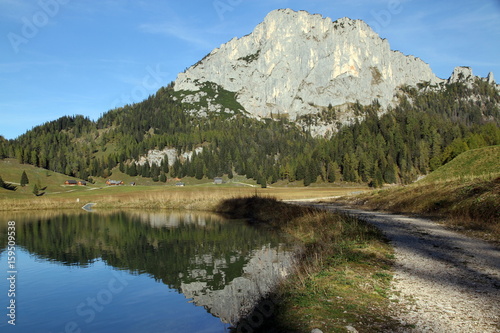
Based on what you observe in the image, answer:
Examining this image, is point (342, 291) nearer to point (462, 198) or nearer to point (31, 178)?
point (462, 198)

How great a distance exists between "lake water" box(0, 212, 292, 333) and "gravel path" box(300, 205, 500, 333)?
20.6 feet

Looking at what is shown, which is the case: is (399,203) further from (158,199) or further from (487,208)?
(158,199)

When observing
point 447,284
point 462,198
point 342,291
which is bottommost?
point 342,291

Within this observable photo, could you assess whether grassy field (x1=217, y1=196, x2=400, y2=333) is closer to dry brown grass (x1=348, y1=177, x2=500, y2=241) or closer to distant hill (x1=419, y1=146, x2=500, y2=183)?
dry brown grass (x1=348, y1=177, x2=500, y2=241)

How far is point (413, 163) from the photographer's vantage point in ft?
543

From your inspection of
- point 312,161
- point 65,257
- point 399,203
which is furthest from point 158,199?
point 312,161

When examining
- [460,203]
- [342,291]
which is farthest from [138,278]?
[460,203]

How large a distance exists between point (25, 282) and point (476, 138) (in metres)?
142

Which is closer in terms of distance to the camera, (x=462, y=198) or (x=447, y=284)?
(x=447, y=284)

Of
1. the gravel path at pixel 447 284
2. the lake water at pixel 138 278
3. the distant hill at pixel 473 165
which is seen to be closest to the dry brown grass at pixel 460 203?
the gravel path at pixel 447 284

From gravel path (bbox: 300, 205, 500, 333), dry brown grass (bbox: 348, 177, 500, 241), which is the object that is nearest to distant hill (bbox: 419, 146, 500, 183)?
dry brown grass (bbox: 348, 177, 500, 241)

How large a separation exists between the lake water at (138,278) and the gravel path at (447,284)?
20.6 ft

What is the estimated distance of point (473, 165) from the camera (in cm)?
4625

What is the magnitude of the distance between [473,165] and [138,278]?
44966mm
